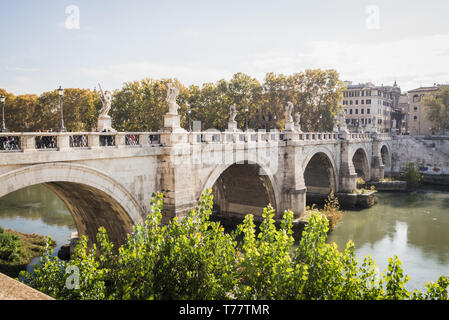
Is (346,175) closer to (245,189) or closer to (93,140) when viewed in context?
(245,189)

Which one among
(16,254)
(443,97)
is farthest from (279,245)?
(443,97)

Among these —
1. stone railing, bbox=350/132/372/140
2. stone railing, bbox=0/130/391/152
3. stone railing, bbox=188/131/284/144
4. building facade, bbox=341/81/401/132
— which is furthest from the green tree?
stone railing, bbox=0/130/391/152

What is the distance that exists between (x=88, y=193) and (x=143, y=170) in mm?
1849

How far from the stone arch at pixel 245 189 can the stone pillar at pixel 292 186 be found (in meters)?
0.65

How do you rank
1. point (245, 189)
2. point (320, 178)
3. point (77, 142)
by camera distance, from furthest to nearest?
point (320, 178), point (245, 189), point (77, 142)

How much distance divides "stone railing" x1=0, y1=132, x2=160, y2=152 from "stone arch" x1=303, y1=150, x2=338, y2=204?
811 inches

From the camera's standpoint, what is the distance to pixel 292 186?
22.3 m

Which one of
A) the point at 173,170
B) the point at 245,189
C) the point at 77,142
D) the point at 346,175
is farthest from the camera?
the point at 346,175

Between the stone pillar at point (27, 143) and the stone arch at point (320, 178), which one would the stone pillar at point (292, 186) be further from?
the stone pillar at point (27, 143)

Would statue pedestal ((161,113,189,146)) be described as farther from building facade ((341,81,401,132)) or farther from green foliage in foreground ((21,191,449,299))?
building facade ((341,81,401,132))

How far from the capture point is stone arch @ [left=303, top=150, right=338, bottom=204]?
30688mm

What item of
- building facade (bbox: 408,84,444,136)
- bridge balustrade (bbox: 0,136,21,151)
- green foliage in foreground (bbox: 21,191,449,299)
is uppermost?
building facade (bbox: 408,84,444,136)

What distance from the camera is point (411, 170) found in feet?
126

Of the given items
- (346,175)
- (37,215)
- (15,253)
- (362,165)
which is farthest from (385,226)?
(37,215)
